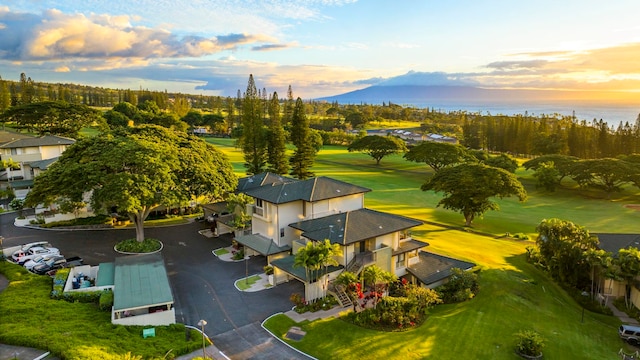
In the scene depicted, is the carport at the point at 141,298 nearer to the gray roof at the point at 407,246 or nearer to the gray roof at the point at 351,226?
the gray roof at the point at 351,226

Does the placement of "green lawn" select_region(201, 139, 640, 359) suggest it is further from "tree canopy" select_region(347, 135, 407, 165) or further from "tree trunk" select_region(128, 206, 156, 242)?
"tree canopy" select_region(347, 135, 407, 165)

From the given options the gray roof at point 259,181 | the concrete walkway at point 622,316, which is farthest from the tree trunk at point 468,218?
the gray roof at point 259,181

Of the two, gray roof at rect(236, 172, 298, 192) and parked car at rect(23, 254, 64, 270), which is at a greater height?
gray roof at rect(236, 172, 298, 192)

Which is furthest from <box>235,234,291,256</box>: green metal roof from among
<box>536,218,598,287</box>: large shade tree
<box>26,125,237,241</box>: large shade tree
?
<box>536,218,598,287</box>: large shade tree

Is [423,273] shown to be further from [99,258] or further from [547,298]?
[99,258]

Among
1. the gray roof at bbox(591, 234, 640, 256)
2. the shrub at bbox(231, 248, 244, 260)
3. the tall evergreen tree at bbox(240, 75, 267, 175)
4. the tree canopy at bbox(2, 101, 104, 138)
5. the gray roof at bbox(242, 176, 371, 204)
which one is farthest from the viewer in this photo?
the tree canopy at bbox(2, 101, 104, 138)

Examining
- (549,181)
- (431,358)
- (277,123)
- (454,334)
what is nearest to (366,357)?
(431,358)
